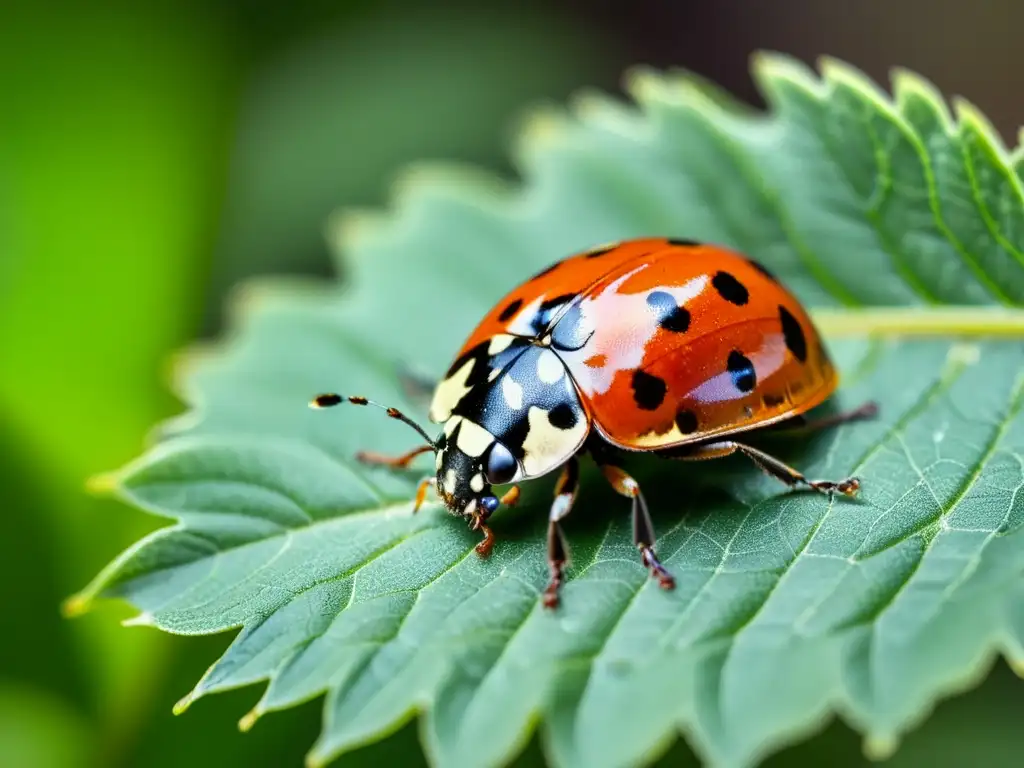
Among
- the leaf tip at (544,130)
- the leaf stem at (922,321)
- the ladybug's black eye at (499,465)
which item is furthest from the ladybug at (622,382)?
the leaf tip at (544,130)

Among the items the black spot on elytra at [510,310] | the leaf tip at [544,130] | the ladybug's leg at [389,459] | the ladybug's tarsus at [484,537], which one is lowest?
the ladybug's tarsus at [484,537]

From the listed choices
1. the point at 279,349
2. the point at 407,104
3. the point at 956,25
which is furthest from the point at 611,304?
the point at 956,25

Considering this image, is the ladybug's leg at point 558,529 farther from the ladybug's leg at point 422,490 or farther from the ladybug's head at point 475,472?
the ladybug's leg at point 422,490

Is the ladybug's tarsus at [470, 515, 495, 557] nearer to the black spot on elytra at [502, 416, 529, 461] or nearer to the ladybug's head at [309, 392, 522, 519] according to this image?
the ladybug's head at [309, 392, 522, 519]

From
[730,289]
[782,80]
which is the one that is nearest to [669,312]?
[730,289]

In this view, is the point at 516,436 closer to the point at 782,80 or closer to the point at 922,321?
the point at 922,321

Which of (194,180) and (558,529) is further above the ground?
(194,180)

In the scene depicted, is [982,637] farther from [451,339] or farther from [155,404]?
[155,404]
